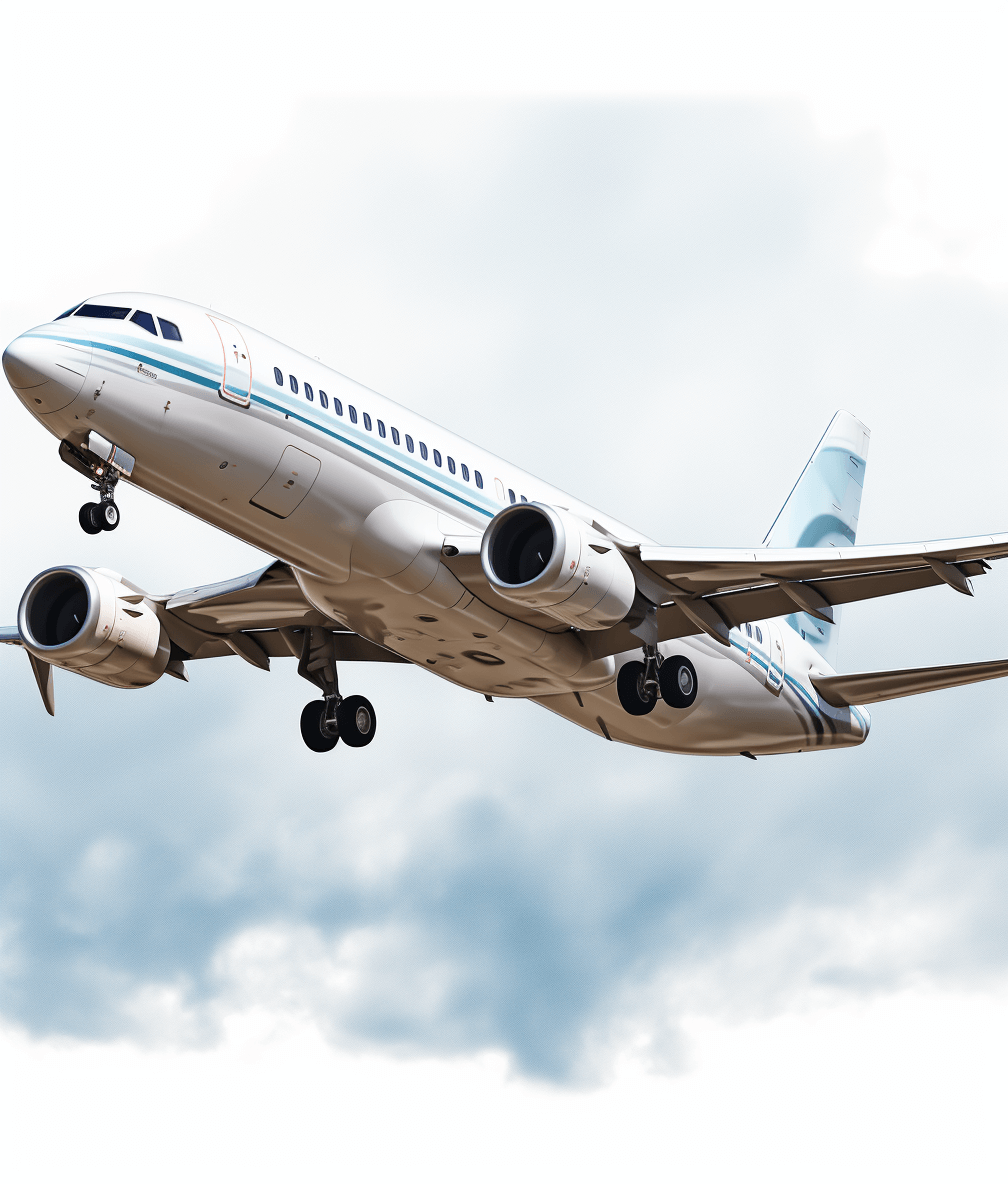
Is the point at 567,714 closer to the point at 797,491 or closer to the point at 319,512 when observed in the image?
the point at 319,512

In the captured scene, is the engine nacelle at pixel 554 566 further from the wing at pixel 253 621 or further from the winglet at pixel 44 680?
the winglet at pixel 44 680

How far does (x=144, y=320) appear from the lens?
79.0 ft

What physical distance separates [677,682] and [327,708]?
694 centimetres

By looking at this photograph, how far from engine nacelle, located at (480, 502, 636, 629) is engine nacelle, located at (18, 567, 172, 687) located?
28.9ft

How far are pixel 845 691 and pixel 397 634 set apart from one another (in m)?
11.3

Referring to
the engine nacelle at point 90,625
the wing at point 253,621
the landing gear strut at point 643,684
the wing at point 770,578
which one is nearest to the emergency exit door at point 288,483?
the wing at point 253,621

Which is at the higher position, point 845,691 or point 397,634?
point 845,691

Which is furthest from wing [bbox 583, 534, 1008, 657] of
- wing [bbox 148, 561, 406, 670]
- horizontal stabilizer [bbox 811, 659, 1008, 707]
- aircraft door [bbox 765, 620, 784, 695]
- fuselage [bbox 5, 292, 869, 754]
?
wing [bbox 148, 561, 406, 670]

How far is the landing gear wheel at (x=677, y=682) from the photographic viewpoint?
28.5 meters

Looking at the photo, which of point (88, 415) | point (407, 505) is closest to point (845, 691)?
point (407, 505)

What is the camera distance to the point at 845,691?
34.7m

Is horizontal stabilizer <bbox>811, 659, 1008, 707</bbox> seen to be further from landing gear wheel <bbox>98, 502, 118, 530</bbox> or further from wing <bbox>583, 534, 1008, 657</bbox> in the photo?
landing gear wheel <bbox>98, 502, 118, 530</bbox>

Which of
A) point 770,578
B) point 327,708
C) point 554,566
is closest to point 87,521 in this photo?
point 554,566

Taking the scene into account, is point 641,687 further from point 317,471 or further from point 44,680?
point 44,680
